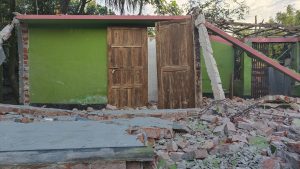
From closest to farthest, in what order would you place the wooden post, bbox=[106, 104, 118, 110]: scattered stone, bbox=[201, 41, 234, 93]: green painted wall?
the wooden post, bbox=[106, 104, 118, 110]: scattered stone, bbox=[201, 41, 234, 93]: green painted wall

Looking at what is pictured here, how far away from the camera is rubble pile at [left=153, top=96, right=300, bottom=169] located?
4.06 m

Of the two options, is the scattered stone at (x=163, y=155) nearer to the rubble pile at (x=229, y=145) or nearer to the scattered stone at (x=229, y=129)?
the rubble pile at (x=229, y=145)

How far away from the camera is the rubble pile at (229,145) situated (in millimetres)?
4062

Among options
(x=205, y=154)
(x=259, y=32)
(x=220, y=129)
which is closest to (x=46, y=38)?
(x=220, y=129)

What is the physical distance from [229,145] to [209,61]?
3.98 m

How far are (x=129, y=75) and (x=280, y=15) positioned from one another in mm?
14572

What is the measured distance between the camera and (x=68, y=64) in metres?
9.89

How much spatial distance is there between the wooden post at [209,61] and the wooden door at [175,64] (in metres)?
0.34

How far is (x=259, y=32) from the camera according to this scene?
14.1 metres

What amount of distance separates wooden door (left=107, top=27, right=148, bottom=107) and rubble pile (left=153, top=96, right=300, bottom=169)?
3.46 metres

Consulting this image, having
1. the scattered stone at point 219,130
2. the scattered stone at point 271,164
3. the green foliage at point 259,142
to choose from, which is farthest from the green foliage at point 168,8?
the scattered stone at point 271,164

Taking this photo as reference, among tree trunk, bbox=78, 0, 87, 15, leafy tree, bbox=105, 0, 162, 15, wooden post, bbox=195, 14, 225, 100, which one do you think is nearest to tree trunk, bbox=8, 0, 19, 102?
tree trunk, bbox=78, 0, 87, 15

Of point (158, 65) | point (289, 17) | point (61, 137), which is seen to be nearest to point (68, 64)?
point (158, 65)

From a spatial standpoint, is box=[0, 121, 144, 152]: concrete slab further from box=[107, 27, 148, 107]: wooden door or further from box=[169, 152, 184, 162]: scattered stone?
box=[107, 27, 148, 107]: wooden door
